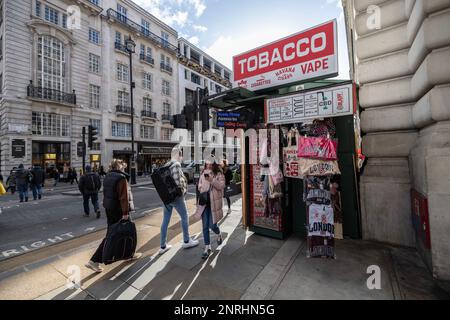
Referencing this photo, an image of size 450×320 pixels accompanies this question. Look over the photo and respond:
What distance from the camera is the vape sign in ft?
14.3

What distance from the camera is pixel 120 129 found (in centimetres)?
2598

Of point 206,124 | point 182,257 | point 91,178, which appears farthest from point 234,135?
point 91,178

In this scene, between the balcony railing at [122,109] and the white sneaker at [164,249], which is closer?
the white sneaker at [164,249]

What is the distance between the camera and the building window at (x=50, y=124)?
61.9 feet

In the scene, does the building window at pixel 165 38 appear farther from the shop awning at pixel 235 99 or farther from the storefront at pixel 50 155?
the shop awning at pixel 235 99

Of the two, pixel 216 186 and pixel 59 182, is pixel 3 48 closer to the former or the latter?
pixel 59 182

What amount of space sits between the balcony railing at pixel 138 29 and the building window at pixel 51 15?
5622 millimetres

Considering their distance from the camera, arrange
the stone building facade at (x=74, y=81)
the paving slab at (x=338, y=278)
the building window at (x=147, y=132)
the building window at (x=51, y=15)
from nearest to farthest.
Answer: the paving slab at (x=338, y=278), the stone building facade at (x=74, y=81), the building window at (x=51, y=15), the building window at (x=147, y=132)

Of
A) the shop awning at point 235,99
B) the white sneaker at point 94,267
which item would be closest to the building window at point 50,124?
the shop awning at point 235,99

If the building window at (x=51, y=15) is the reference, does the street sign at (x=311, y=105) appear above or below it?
below

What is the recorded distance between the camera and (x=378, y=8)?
427 centimetres

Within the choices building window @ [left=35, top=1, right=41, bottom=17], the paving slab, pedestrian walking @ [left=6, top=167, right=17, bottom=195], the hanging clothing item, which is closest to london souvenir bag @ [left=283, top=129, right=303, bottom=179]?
the hanging clothing item

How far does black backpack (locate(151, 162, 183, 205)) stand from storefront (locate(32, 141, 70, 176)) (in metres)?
21.6

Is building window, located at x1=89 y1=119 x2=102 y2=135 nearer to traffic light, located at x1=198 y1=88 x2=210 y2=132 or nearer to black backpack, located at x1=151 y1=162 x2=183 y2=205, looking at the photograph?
traffic light, located at x1=198 y1=88 x2=210 y2=132
